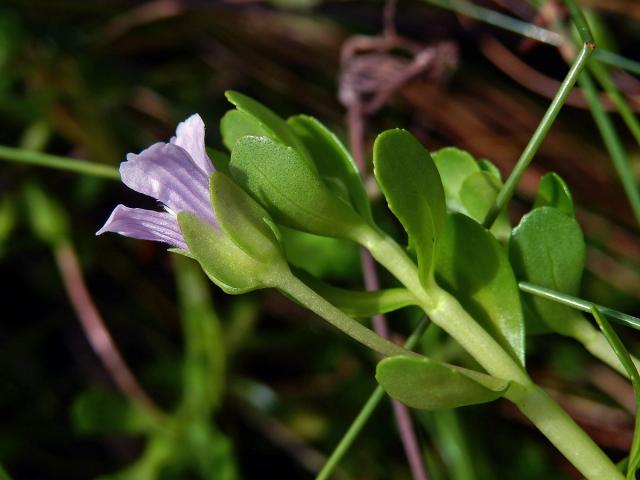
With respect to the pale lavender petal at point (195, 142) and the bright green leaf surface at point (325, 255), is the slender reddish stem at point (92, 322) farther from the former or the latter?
the pale lavender petal at point (195, 142)

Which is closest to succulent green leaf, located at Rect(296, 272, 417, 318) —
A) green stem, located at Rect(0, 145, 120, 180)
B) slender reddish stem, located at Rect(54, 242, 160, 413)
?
green stem, located at Rect(0, 145, 120, 180)

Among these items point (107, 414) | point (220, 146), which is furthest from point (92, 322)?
point (220, 146)

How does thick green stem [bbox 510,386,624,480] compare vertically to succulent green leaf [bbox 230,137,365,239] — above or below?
below

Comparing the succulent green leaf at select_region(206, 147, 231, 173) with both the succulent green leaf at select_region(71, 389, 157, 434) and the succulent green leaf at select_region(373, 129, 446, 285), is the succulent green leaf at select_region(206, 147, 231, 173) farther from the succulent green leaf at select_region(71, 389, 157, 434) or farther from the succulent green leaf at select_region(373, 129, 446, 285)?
the succulent green leaf at select_region(71, 389, 157, 434)

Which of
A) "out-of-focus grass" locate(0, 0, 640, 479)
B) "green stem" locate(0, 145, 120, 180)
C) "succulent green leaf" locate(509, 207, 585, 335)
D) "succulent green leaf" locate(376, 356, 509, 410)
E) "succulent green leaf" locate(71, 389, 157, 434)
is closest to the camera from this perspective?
"succulent green leaf" locate(376, 356, 509, 410)

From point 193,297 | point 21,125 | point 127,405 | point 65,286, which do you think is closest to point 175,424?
point 127,405
